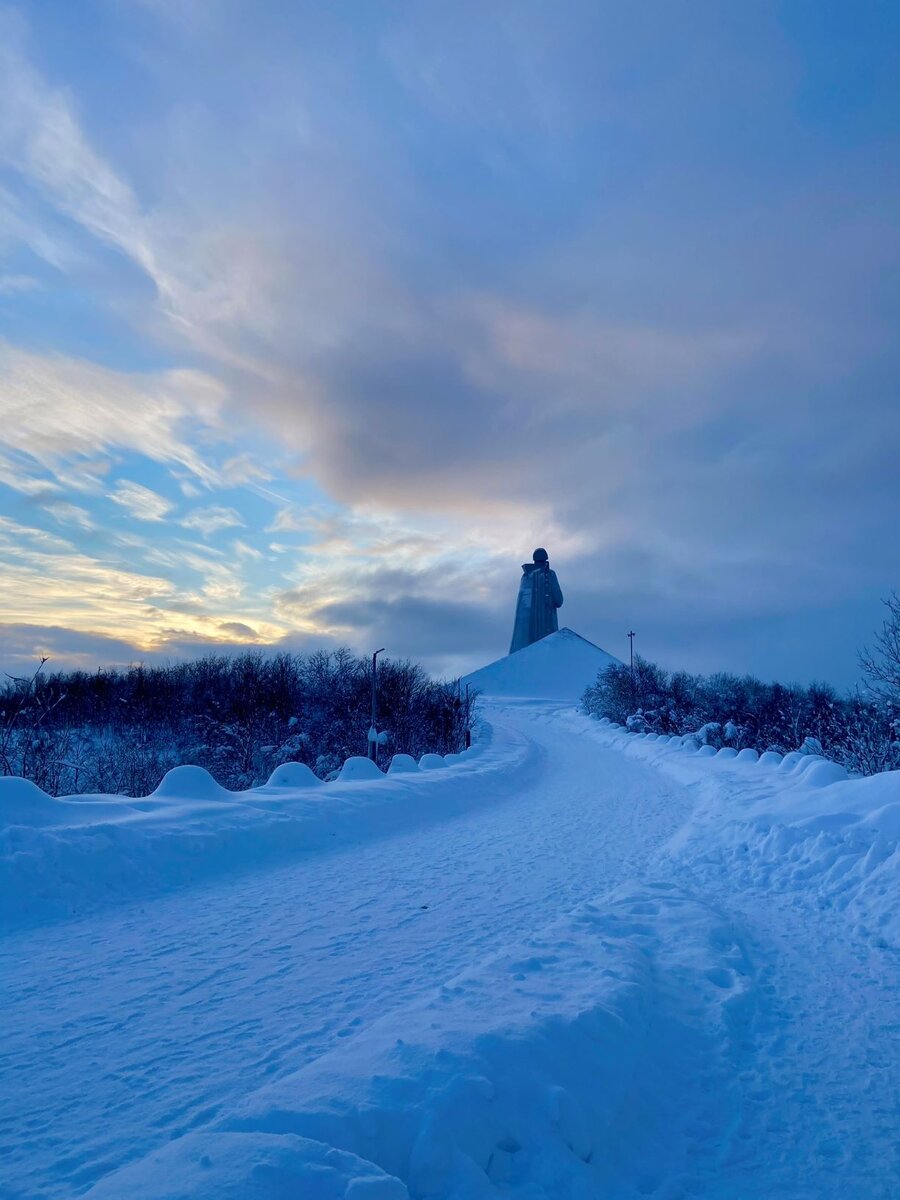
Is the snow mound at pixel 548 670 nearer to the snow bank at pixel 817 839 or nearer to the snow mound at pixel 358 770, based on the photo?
the snow mound at pixel 358 770

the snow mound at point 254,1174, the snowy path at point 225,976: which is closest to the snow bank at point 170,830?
the snowy path at point 225,976

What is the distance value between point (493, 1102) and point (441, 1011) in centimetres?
81

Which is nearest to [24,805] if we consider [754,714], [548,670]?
[754,714]

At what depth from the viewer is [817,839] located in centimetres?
814

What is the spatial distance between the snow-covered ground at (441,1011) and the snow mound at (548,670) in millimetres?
75772

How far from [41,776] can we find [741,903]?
17.9 metres

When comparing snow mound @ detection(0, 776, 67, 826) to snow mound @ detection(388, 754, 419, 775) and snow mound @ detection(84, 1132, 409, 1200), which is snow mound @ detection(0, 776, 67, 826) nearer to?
snow mound @ detection(84, 1132, 409, 1200)

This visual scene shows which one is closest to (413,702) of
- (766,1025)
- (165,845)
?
(165,845)

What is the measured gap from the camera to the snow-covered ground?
9.67 feet

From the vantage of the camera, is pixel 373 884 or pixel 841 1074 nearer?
pixel 841 1074

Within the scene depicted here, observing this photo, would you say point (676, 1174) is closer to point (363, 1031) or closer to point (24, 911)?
point (363, 1031)

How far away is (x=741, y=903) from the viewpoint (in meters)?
6.91

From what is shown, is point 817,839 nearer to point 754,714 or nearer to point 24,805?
→ point 24,805

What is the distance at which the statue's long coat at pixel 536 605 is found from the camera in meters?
102
